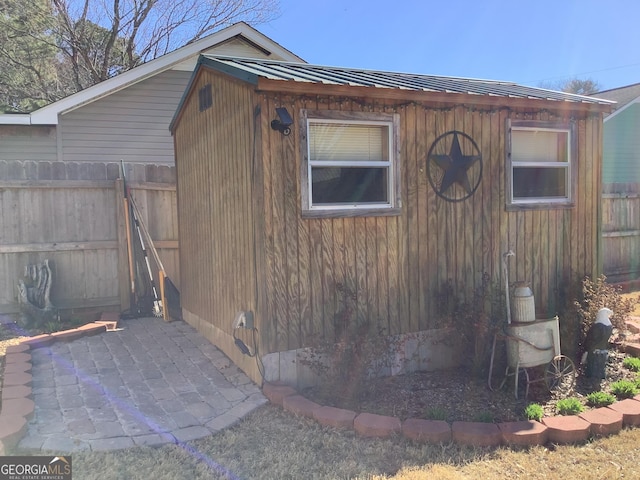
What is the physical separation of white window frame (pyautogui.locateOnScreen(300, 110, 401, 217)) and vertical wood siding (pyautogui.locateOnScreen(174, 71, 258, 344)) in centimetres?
46

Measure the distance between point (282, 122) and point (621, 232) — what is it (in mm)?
7675

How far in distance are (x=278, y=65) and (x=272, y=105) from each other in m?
1.26

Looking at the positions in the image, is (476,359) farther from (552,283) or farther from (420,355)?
(552,283)

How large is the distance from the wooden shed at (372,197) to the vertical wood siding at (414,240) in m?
0.01

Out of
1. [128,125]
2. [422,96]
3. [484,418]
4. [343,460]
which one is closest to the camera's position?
[343,460]

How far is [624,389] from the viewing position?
4.12 m

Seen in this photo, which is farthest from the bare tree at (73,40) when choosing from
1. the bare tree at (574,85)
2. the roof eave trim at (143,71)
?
the bare tree at (574,85)

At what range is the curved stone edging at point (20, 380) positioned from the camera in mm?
3322

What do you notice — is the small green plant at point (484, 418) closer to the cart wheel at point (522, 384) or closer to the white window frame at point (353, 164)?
the cart wheel at point (522, 384)

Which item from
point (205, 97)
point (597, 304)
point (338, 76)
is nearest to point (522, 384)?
point (597, 304)

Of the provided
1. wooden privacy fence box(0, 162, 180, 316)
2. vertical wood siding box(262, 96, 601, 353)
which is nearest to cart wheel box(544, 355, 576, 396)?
vertical wood siding box(262, 96, 601, 353)

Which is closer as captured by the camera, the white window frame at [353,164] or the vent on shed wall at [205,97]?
the white window frame at [353,164]

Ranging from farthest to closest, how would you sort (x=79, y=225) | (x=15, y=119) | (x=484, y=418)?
(x=15, y=119)
(x=79, y=225)
(x=484, y=418)

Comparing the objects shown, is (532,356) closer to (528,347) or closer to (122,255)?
(528,347)
